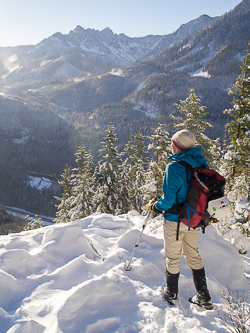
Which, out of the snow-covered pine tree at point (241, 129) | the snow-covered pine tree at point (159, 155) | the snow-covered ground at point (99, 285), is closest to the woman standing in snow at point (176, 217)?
the snow-covered ground at point (99, 285)

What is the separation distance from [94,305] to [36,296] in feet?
3.31

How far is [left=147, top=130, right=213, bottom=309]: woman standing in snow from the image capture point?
107 inches

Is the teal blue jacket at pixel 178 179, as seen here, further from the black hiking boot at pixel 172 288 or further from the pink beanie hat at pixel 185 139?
the black hiking boot at pixel 172 288

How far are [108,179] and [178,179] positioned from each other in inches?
621

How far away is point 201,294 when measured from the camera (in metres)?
2.89

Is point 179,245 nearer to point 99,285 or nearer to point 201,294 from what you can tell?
point 201,294

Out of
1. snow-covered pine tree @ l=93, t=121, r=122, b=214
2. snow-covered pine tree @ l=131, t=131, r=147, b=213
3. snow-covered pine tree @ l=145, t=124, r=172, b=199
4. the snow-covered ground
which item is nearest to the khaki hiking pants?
the snow-covered ground

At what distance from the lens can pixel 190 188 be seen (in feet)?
8.74

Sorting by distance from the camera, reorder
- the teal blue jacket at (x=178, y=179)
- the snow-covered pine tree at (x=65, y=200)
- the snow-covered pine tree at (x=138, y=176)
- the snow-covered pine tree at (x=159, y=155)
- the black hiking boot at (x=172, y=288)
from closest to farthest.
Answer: the teal blue jacket at (x=178, y=179) < the black hiking boot at (x=172, y=288) < the snow-covered pine tree at (x=159, y=155) < the snow-covered pine tree at (x=65, y=200) < the snow-covered pine tree at (x=138, y=176)

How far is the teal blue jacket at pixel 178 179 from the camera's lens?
269cm

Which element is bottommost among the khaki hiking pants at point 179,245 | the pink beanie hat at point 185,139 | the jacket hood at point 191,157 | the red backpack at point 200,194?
the khaki hiking pants at point 179,245

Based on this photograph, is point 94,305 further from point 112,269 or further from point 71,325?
point 112,269

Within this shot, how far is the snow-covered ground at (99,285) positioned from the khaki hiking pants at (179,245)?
63 cm

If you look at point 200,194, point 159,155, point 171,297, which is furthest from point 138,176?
point 200,194
